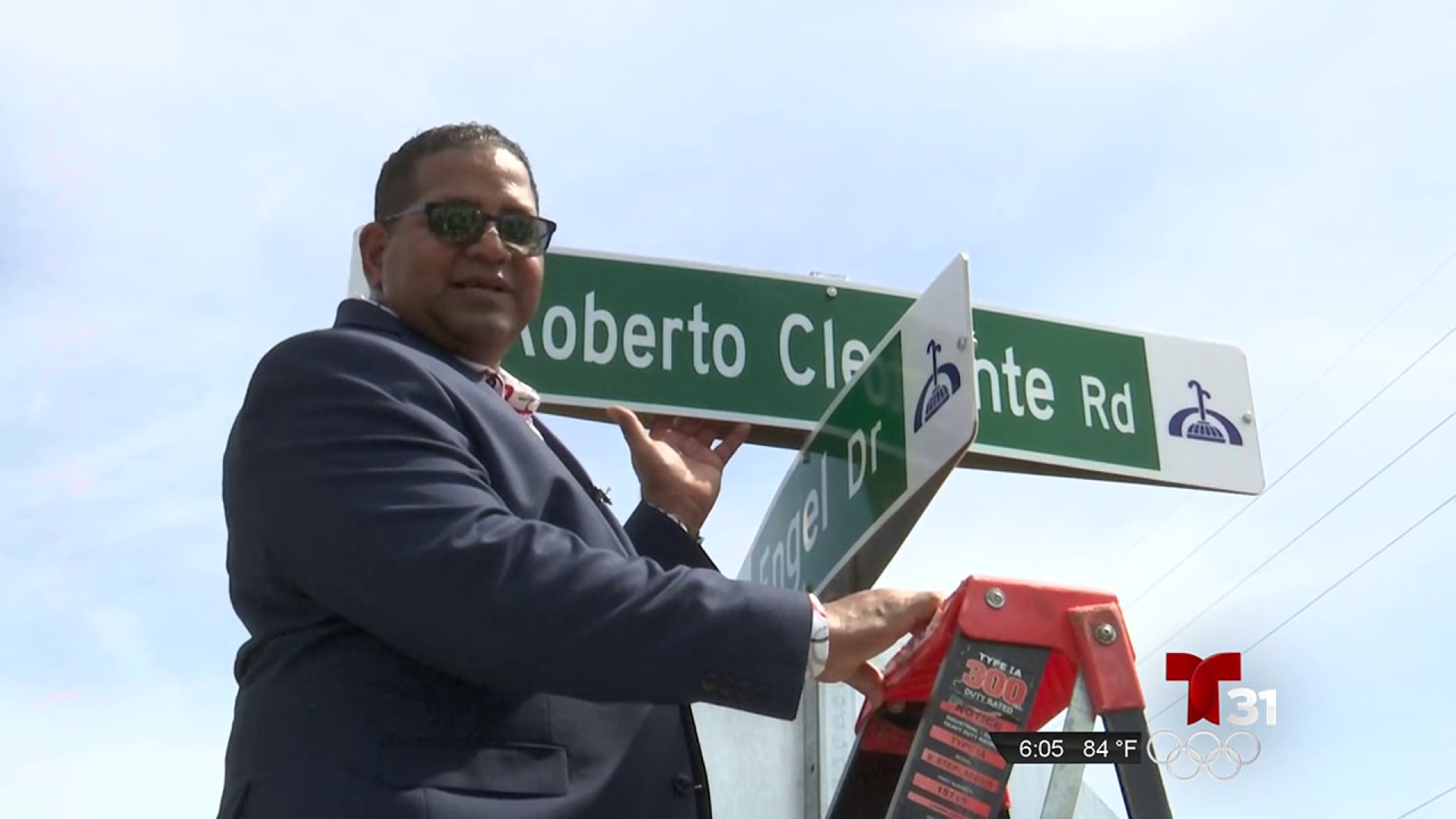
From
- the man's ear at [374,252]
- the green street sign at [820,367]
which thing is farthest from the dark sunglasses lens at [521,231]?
the green street sign at [820,367]

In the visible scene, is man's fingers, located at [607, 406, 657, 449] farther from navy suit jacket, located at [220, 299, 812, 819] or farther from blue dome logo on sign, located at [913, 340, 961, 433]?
navy suit jacket, located at [220, 299, 812, 819]

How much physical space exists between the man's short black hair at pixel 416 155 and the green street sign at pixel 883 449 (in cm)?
69

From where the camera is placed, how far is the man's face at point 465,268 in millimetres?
2051

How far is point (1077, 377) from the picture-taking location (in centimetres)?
319

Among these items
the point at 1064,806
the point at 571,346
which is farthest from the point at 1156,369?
the point at 1064,806

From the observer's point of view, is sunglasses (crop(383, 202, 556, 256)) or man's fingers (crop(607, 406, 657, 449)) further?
man's fingers (crop(607, 406, 657, 449))

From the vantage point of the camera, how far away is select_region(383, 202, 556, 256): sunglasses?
2086mm

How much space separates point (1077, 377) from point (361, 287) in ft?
5.11

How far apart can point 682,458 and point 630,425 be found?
12cm

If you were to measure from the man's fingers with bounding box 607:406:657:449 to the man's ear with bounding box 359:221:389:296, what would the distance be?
0.62 meters

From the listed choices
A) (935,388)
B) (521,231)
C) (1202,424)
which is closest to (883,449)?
(935,388)

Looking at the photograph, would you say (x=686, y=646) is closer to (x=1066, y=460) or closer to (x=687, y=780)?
(x=687, y=780)

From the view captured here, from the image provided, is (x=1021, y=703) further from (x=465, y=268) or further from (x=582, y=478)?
(x=465, y=268)

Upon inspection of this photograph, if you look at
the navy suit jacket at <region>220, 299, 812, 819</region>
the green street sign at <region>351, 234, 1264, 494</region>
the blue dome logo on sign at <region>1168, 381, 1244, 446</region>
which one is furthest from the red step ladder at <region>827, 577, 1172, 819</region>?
the blue dome logo on sign at <region>1168, 381, 1244, 446</region>
